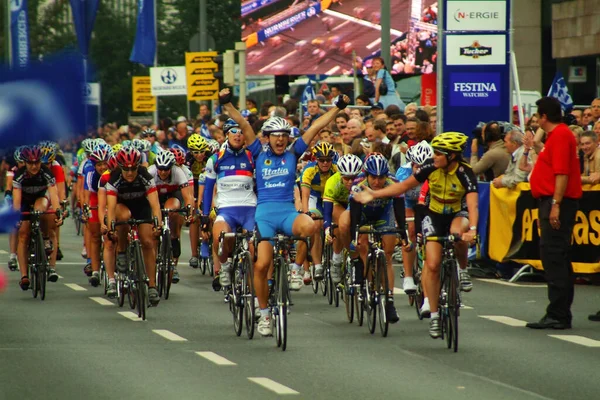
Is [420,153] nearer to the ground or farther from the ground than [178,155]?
farther from the ground

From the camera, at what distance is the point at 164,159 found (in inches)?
607

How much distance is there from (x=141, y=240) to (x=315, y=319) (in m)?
2.05

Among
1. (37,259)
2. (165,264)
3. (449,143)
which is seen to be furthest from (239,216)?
(37,259)

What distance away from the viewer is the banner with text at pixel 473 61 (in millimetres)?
20406

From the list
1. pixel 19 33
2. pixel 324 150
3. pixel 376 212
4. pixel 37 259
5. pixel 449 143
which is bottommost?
pixel 37 259

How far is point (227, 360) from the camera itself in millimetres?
9531

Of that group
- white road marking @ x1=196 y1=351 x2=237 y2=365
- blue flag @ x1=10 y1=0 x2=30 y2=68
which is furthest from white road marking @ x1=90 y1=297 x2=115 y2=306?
blue flag @ x1=10 y1=0 x2=30 y2=68

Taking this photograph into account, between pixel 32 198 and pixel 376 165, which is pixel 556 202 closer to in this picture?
pixel 376 165

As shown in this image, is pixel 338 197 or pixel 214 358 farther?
pixel 338 197

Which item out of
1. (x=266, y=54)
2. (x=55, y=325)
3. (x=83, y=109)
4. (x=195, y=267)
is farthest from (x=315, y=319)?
(x=266, y=54)

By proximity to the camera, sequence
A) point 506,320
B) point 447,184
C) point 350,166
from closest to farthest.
Answer: point 447,184 → point 506,320 → point 350,166

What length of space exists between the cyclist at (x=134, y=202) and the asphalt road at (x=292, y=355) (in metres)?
0.51

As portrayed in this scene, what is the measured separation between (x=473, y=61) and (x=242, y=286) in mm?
10446

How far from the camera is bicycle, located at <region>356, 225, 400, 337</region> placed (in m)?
11.2
